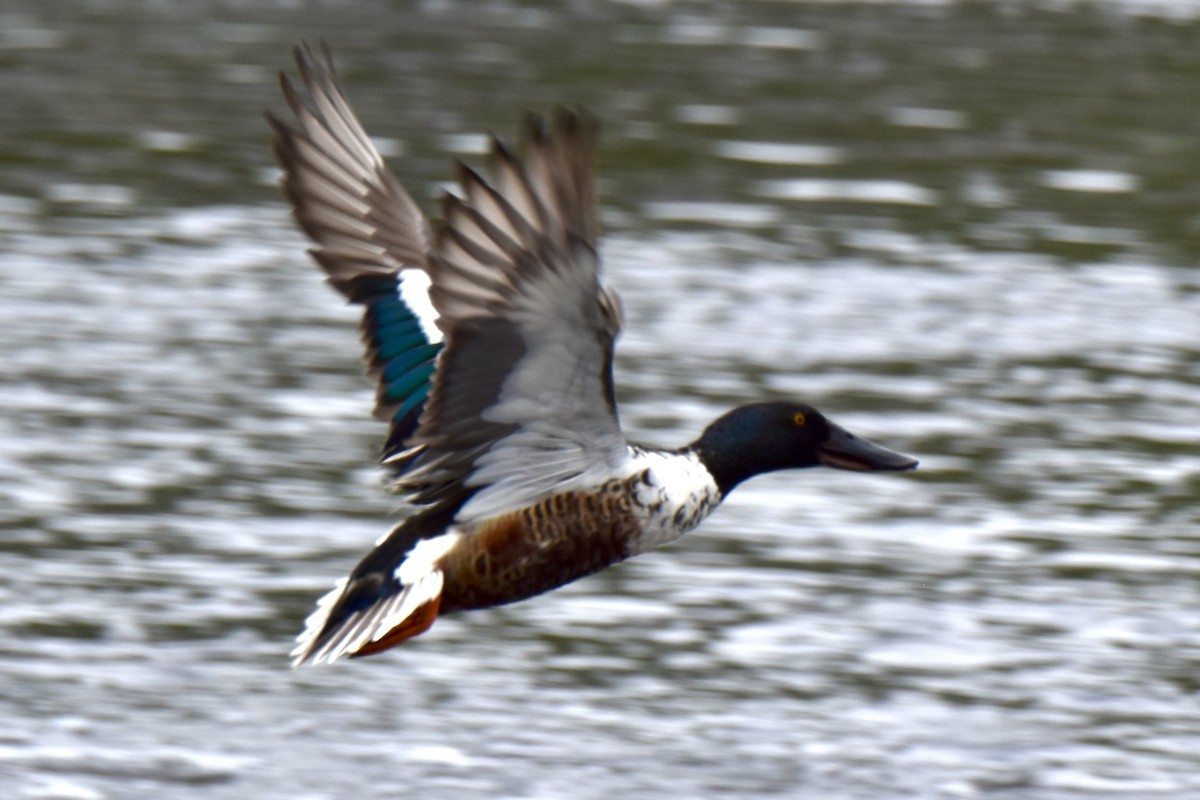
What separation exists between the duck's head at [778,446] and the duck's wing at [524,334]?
20.1 inches

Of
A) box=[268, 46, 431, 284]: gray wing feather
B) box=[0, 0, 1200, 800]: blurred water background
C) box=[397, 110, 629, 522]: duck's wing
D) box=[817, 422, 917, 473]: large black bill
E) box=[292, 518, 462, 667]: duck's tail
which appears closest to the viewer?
box=[397, 110, 629, 522]: duck's wing

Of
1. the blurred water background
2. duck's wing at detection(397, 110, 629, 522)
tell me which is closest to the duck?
duck's wing at detection(397, 110, 629, 522)

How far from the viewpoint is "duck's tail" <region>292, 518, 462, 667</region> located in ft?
18.3

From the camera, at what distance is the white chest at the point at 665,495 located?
5688 mm

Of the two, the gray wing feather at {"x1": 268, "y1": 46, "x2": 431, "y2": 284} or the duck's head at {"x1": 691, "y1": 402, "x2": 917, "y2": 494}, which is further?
the gray wing feather at {"x1": 268, "y1": 46, "x2": 431, "y2": 284}

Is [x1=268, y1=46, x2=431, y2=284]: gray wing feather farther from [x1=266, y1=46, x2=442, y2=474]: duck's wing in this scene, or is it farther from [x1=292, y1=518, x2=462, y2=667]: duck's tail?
[x1=292, y1=518, x2=462, y2=667]: duck's tail

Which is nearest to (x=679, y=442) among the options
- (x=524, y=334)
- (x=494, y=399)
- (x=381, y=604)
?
(x=381, y=604)

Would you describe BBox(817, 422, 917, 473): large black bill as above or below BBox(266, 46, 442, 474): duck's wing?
below

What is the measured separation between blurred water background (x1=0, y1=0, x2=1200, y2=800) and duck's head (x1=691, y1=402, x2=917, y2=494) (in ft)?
3.64

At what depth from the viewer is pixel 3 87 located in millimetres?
17516

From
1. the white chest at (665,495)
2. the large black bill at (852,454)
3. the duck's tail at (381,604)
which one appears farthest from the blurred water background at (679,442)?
the white chest at (665,495)

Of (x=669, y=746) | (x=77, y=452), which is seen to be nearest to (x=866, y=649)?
(x=669, y=746)

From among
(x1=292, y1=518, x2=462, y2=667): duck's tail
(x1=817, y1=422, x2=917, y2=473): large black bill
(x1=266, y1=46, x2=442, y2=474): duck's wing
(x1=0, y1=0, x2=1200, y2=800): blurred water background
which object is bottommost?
(x1=0, y1=0, x2=1200, y2=800): blurred water background

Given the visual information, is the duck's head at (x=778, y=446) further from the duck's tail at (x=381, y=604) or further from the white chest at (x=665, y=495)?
the duck's tail at (x=381, y=604)
